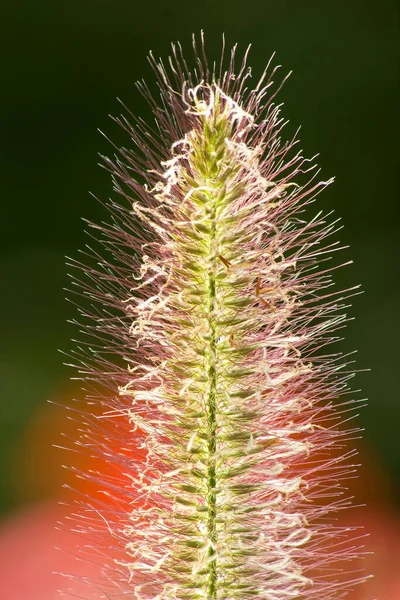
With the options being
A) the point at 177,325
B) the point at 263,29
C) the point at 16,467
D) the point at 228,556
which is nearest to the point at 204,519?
the point at 228,556

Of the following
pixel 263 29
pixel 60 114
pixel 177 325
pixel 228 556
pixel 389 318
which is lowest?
pixel 228 556

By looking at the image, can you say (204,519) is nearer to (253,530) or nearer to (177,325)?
(253,530)

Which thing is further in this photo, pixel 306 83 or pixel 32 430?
pixel 306 83

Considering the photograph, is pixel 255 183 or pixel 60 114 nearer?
pixel 255 183

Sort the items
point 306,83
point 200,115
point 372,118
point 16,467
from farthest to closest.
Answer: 1. point 372,118
2. point 306,83
3. point 16,467
4. point 200,115

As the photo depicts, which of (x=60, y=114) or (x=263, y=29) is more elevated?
(x=263, y=29)

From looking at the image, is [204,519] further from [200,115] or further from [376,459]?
[376,459]

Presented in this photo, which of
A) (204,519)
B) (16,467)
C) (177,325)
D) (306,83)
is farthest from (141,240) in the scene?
(306,83)

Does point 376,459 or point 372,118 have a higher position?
point 372,118

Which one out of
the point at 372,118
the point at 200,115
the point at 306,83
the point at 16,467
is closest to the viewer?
the point at 200,115
